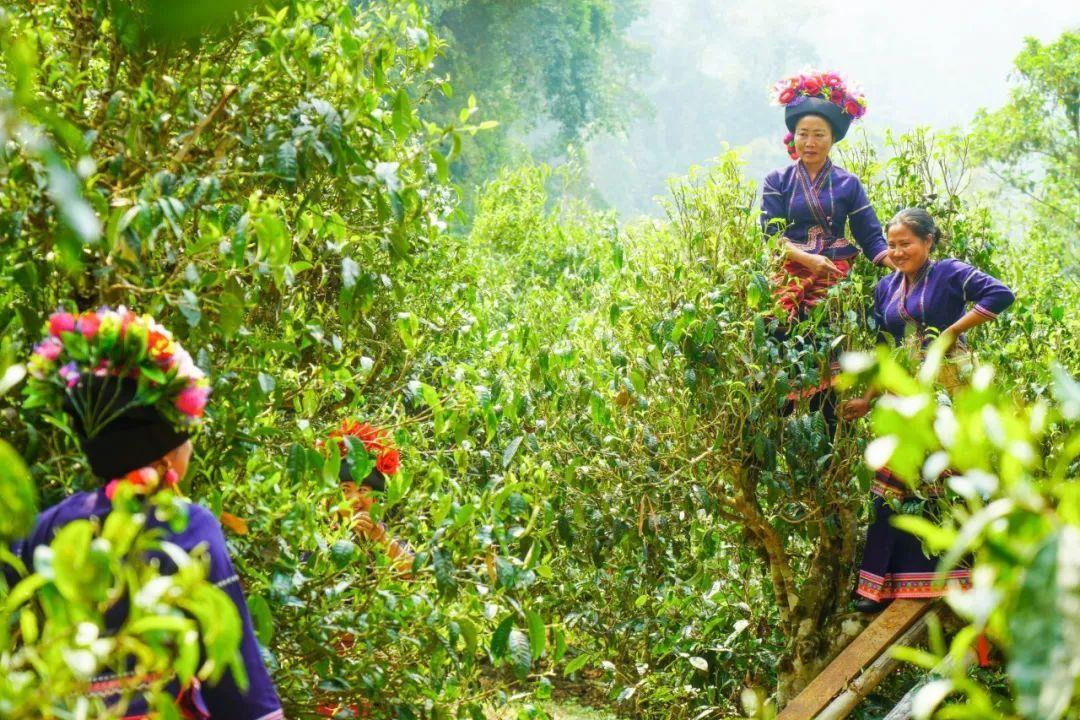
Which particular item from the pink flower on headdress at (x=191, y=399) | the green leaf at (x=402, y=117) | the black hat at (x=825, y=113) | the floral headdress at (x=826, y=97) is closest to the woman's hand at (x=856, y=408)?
the floral headdress at (x=826, y=97)

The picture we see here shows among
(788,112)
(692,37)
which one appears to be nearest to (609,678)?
(788,112)

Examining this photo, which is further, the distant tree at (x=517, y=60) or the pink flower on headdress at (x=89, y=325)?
the distant tree at (x=517, y=60)

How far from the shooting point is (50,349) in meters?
1.94

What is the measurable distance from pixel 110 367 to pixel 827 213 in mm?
3331

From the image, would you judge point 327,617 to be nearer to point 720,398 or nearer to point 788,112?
point 720,398

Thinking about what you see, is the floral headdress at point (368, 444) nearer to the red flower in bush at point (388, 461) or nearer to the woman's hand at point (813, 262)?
the red flower in bush at point (388, 461)

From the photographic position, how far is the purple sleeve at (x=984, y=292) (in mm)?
3953

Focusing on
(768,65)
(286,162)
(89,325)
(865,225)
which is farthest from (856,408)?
(768,65)

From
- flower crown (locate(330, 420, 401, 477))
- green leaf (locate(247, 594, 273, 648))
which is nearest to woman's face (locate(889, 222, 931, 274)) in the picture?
flower crown (locate(330, 420, 401, 477))

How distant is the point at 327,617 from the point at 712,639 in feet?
8.71

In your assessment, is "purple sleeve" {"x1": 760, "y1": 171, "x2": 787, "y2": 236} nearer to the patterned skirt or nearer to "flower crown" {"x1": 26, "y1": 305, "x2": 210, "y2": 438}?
the patterned skirt

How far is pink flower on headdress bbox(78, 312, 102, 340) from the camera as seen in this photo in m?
1.94

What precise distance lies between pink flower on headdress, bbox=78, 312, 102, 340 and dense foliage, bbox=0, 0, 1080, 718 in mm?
160

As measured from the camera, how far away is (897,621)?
413 cm
